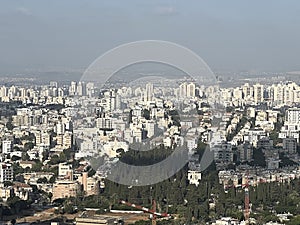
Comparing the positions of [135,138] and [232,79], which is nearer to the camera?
[135,138]

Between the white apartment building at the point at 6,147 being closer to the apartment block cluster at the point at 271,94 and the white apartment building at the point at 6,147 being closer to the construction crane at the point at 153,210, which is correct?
the construction crane at the point at 153,210

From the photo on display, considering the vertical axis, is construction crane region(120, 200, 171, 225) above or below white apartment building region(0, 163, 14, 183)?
below

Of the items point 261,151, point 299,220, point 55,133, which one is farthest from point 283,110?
point 299,220

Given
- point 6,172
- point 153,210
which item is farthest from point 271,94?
point 153,210

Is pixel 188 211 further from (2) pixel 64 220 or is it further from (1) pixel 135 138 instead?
(1) pixel 135 138

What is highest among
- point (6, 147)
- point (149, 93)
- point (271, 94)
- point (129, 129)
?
point (271, 94)

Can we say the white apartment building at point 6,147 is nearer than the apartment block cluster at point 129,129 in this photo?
No

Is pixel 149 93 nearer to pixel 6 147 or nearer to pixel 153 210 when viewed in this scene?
pixel 6 147

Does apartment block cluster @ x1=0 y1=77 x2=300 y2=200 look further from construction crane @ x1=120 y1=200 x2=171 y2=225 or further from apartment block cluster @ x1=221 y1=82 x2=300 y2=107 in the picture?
apartment block cluster @ x1=221 y1=82 x2=300 y2=107

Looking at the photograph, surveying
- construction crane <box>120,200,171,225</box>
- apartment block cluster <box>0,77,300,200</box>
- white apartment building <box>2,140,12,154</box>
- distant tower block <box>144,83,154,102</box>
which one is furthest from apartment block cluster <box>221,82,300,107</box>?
construction crane <box>120,200,171,225</box>

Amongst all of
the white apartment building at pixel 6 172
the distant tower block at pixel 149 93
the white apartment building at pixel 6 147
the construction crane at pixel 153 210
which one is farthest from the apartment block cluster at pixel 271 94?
the construction crane at pixel 153 210

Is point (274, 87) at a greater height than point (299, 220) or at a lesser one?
greater
